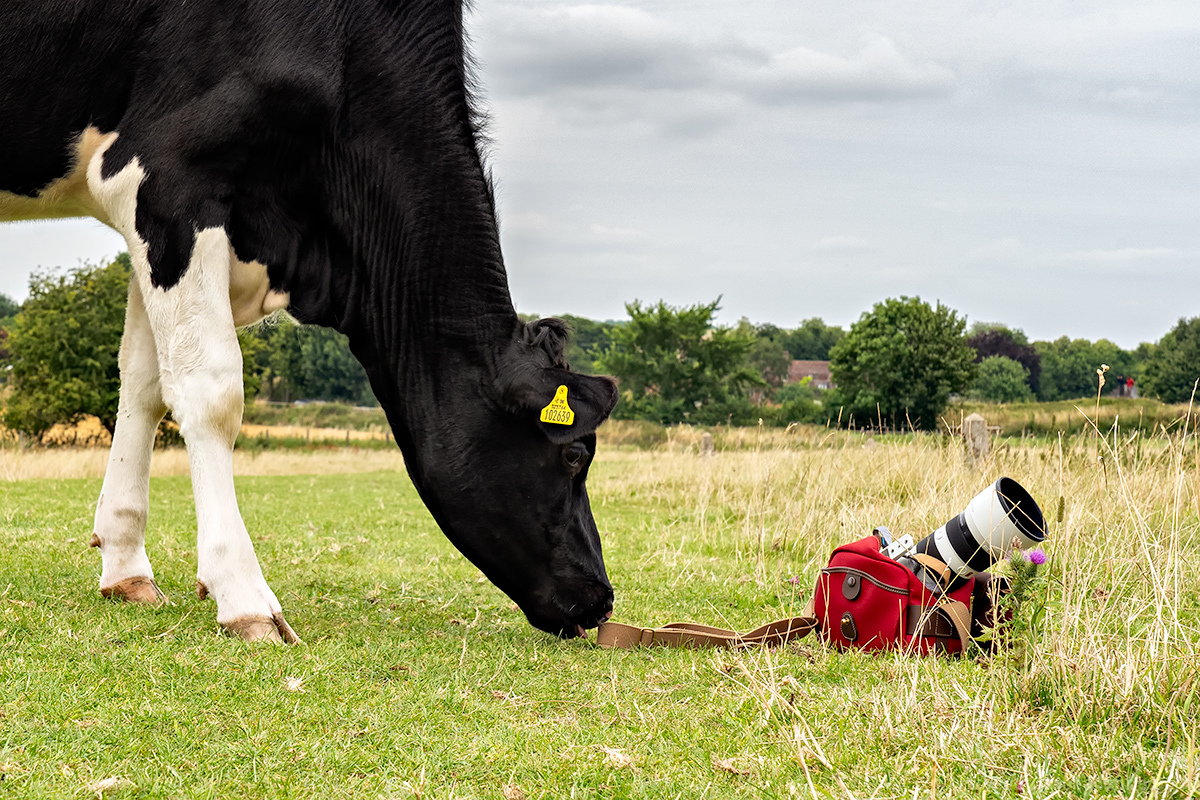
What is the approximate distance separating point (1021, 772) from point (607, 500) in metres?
12.2

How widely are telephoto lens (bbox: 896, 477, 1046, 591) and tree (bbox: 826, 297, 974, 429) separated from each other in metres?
48.0

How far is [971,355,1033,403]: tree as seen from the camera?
72875 millimetres

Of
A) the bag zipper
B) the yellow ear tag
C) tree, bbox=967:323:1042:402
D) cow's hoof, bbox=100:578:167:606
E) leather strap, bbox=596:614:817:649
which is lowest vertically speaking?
leather strap, bbox=596:614:817:649

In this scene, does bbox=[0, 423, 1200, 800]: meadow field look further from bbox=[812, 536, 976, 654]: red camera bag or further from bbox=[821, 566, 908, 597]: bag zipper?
bbox=[821, 566, 908, 597]: bag zipper

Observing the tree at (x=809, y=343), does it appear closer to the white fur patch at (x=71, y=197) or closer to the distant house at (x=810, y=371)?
the distant house at (x=810, y=371)

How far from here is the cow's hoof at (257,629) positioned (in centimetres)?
366

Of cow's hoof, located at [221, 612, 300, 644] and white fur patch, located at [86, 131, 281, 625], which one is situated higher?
white fur patch, located at [86, 131, 281, 625]

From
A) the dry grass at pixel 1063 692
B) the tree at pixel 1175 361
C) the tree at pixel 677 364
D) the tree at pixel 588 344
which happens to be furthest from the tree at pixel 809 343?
the dry grass at pixel 1063 692

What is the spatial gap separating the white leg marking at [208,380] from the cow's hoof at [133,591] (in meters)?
0.77

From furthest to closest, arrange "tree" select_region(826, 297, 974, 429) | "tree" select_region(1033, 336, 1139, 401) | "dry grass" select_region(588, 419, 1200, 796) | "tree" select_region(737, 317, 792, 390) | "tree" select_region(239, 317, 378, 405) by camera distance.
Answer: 1. "tree" select_region(737, 317, 792, 390)
2. "tree" select_region(1033, 336, 1139, 401)
3. "tree" select_region(239, 317, 378, 405)
4. "tree" select_region(826, 297, 974, 429)
5. "dry grass" select_region(588, 419, 1200, 796)

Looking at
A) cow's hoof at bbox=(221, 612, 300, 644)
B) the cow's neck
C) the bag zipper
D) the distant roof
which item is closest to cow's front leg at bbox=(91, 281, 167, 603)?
cow's hoof at bbox=(221, 612, 300, 644)

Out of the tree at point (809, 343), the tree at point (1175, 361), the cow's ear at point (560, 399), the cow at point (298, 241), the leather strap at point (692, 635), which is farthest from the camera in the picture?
the tree at point (809, 343)

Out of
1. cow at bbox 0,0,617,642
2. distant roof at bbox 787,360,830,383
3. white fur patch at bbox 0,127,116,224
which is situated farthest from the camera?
distant roof at bbox 787,360,830,383

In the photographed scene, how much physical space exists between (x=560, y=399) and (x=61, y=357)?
29.0 m
